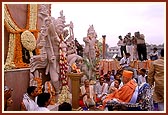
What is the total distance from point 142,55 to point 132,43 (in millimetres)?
388

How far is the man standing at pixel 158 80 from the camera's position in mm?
2868

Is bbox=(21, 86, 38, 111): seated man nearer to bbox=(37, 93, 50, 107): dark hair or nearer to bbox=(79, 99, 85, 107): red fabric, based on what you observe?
bbox=(37, 93, 50, 107): dark hair

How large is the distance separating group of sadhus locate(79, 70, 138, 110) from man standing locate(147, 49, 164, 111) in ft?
0.76

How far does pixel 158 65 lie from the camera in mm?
2887

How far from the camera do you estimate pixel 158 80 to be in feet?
9.45

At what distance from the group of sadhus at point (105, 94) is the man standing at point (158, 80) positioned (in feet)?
0.76

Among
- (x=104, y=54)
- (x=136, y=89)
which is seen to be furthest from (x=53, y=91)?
(x=104, y=54)

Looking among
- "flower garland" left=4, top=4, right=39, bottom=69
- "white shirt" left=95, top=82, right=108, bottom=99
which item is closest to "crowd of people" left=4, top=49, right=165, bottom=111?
"flower garland" left=4, top=4, right=39, bottom=69

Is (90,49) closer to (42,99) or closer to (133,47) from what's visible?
(133,47)

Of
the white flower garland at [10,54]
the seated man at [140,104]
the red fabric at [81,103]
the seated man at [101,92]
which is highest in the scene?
the white flower garland at [10,54]

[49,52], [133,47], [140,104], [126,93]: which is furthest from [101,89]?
[133,47]

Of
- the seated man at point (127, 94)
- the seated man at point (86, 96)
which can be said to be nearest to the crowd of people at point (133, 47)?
the seated man at point (86, 96)

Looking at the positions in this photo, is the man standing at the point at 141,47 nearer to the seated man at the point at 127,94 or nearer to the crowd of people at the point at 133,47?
the crowd of people at the point at 133,47

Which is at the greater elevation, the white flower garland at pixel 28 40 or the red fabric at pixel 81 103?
the white flower garland at pixel 28 40
